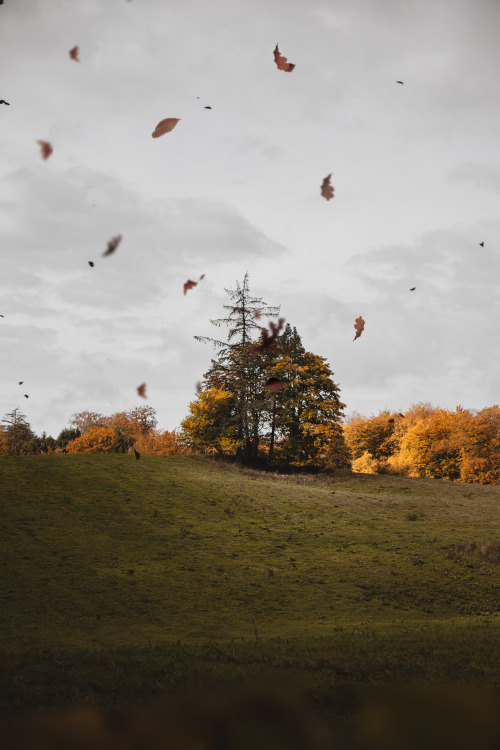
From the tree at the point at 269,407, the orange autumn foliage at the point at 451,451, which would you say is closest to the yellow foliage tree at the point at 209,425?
the tree at the point at 269,407

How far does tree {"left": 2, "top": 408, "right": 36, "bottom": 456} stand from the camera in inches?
2135

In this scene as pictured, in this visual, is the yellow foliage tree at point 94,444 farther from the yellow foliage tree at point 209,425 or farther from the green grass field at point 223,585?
the green grass field at point 223,585

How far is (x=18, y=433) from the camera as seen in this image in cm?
5653

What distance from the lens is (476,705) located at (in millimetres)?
7031

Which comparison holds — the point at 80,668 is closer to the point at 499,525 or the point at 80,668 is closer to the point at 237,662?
the point at 237,662

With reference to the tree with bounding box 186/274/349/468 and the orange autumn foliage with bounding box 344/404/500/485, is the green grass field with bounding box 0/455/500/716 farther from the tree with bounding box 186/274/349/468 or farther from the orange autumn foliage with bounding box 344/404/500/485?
the orange autumn foliage with bounding box 344/404/500/485

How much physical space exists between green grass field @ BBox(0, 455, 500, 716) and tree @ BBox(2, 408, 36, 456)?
25.9 meters

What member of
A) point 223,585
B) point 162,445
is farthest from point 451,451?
point 223,585

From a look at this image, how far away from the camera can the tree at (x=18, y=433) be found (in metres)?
54.2

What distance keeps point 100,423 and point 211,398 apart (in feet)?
122

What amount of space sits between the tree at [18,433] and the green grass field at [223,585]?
84.9 feet

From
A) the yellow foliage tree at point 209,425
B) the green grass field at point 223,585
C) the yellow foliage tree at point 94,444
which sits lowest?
the green grass field at point 223,585

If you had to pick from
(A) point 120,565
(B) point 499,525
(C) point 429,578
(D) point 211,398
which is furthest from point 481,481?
(A) point 120,565

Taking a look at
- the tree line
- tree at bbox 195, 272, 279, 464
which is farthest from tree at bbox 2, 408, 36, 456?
tree at bbox 195, 272, 279, 464
